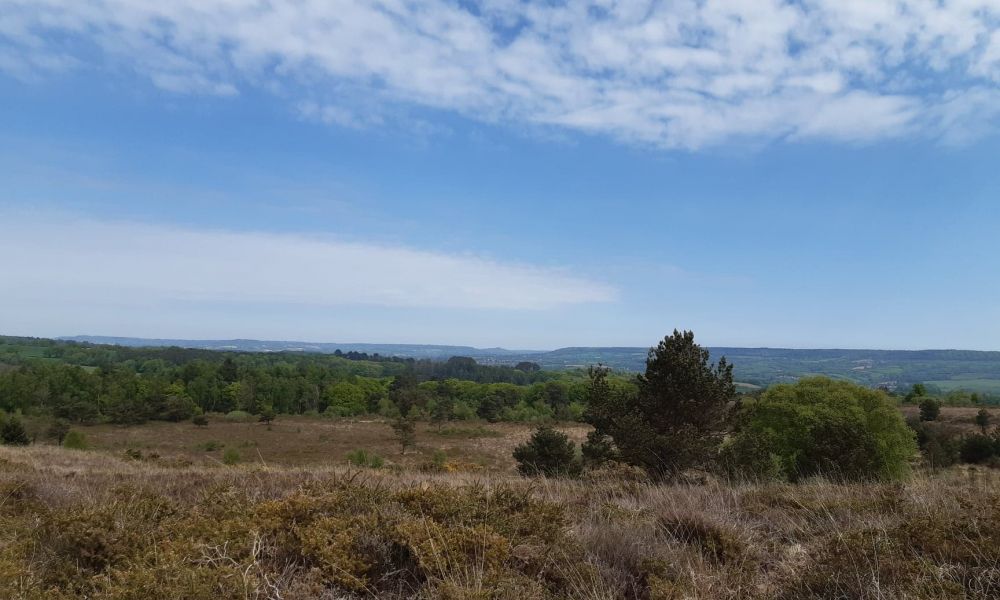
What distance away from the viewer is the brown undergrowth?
2820mm

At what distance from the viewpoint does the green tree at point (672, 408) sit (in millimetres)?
14359

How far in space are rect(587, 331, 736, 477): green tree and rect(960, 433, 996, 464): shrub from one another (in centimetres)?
3280

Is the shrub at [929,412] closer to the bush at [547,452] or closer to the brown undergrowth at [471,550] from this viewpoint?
the bush at [547,452]

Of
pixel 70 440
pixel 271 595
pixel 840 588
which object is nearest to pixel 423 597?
pixel 271 595

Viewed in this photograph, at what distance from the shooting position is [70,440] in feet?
112

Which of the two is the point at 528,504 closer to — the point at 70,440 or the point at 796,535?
the point at 796,535

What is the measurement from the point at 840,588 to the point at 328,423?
2771 inches

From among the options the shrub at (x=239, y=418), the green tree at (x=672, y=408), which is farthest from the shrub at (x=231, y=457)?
the shrub at (x=239, y=418)

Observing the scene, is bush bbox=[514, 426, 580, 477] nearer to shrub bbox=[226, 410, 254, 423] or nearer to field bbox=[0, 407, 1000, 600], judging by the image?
field bbox=[0, 407, 1000, 600]

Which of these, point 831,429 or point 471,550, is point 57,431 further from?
point 831,429

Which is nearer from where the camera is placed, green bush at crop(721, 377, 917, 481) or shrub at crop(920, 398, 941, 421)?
green bush at crop(721, 377, 917, 481)

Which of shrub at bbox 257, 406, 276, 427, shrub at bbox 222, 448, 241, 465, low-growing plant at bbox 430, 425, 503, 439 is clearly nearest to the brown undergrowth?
shrub at bbox 222, 448, 241, 465

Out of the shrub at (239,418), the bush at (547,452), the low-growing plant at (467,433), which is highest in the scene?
the bush at (547,452)

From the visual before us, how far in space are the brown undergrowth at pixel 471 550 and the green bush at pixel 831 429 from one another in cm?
1596
